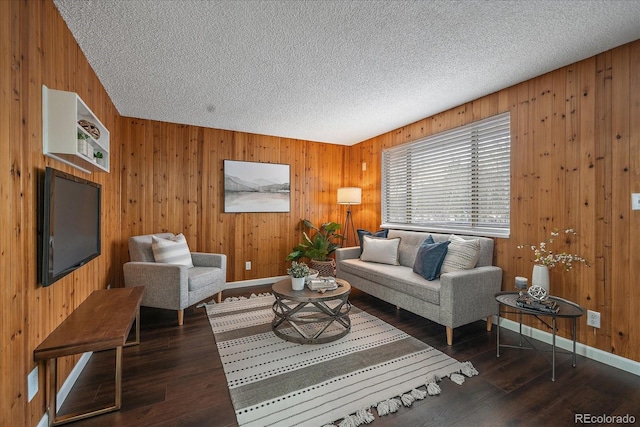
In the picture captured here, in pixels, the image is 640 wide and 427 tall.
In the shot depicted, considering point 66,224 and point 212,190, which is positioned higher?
point 212,190

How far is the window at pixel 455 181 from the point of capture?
2959 millimetres

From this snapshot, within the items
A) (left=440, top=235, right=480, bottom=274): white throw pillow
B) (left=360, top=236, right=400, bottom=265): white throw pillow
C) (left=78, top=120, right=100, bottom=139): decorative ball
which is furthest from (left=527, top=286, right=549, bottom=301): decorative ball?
(left=78, top=120, right=100, bottom=139): decorative ball

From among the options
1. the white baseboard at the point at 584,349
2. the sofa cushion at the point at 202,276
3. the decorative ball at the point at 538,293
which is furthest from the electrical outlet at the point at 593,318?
the sofa cushion at the point at 202,276

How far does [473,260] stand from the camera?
2752 mm

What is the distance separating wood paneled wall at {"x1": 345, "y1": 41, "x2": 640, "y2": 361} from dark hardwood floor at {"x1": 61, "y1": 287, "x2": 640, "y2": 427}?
0.49 m

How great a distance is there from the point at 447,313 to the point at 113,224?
3.71 metres

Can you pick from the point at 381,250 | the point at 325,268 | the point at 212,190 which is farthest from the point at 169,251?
the point at 381,250

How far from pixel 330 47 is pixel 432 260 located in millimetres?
2137

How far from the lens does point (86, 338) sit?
1537 mm

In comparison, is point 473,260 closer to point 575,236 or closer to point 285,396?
point 575,236

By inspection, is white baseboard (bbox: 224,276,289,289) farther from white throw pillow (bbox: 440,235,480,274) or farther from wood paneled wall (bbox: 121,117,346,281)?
white throw pillow (bbox: 440,235,480,274)

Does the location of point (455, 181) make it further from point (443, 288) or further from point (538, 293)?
point (538, 293)

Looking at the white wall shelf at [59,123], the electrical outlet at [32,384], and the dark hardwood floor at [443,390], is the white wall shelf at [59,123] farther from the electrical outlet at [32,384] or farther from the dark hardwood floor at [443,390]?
the dark hardwood floor at [443,390]

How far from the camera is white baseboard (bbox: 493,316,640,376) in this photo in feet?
6.73
